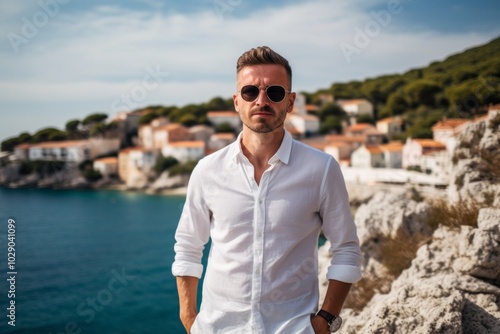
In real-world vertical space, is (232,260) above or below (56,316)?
above

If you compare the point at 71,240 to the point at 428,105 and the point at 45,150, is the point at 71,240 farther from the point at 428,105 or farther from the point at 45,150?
the point at 428,105

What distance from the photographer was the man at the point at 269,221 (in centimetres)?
135

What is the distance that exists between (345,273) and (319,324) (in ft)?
0.58

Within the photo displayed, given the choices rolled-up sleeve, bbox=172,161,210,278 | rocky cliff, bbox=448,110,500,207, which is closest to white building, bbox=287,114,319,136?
rocky cliff, bbox=448,110,500,207

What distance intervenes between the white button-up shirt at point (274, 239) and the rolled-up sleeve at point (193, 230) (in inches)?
2.1

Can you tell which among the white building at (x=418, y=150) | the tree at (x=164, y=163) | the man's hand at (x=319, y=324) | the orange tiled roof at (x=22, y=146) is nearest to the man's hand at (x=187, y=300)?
the man's hand at (x=319, y=324)

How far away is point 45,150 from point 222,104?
69.7ft

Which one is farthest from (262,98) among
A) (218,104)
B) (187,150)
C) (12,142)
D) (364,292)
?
(12,142)

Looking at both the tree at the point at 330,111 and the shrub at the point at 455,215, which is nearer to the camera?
the shrub at the point at 455,215

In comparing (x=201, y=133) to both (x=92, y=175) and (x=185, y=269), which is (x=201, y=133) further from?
(x=185, y=269)

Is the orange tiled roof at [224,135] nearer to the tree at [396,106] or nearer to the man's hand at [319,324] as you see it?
the tree at [396,106]

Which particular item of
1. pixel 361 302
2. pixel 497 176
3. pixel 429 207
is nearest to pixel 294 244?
pixel 361 302

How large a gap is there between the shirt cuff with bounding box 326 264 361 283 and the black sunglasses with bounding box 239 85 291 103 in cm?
57

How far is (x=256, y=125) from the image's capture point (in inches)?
55.4
